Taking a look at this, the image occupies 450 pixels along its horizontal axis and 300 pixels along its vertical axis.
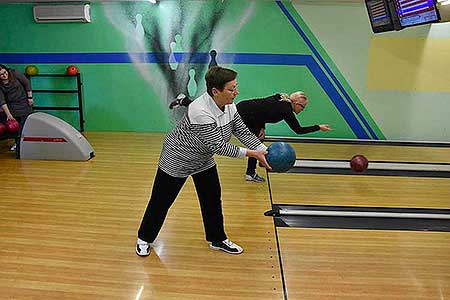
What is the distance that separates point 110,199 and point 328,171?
2.44m

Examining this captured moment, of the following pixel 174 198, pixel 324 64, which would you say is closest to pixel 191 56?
pixel 324 64

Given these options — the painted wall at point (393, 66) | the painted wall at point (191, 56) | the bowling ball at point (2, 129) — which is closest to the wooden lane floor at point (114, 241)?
the bowling ball at point (2, 129)

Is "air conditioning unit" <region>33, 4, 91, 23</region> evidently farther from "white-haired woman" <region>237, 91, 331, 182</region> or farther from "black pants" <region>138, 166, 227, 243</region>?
"black pants" <region>138, 166, 227, 243</region>

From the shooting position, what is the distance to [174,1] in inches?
248

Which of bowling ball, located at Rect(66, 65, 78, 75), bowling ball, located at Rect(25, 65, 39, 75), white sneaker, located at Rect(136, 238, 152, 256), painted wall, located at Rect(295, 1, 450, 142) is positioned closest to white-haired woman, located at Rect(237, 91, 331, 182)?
white sneaker, located at Rect(136, 238, 152, 256)

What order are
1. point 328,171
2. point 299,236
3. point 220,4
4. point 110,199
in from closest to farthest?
point 299,236
point 110,199
point 328,171
point 220,4

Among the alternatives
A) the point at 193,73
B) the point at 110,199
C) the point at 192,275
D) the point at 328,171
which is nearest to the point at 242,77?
the point at 193,73

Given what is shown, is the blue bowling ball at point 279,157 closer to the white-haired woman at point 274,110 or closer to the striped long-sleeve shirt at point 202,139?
the striped long-sleeve shirt at point 202,139

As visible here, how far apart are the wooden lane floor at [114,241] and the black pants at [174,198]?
0.16 metres

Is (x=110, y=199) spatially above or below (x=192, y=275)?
below

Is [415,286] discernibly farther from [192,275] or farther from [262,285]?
[192,275]

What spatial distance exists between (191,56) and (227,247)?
4.20m

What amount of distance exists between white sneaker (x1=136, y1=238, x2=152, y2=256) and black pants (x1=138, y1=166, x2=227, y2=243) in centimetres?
3

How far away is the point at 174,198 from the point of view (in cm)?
269
